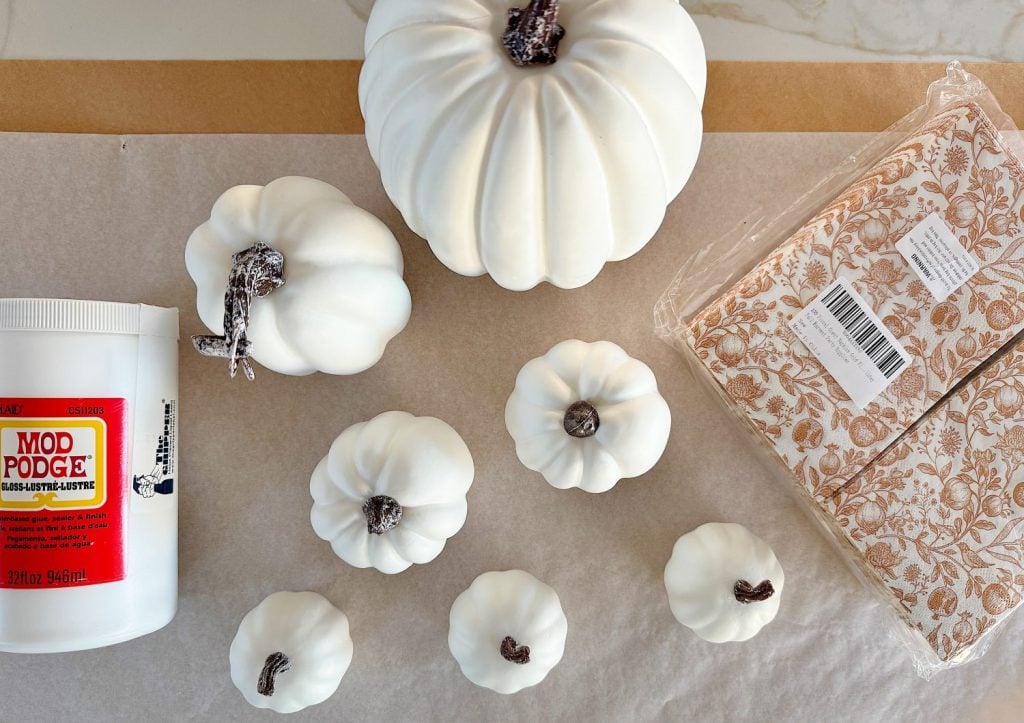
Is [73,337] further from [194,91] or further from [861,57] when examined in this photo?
[861,57]

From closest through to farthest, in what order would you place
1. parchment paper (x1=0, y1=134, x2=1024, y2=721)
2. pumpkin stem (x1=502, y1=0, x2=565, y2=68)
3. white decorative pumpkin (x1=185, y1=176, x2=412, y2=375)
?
pumpkin stem (x1=502, y1=0, x2=565, y2=68) < white decorative pumpkin (x1=185, y1=176, x2=412, y2=375) < parchment paper (x1=0, y1=134, x2=1024, y2=721)

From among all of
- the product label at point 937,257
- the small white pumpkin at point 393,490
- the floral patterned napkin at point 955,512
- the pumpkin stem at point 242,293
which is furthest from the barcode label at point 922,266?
the pumpkin stem at point 242,293

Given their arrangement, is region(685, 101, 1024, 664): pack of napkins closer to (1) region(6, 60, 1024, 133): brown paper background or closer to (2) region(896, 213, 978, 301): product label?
(2) region(896, 213, 978, 301): product label

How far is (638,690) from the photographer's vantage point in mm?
829

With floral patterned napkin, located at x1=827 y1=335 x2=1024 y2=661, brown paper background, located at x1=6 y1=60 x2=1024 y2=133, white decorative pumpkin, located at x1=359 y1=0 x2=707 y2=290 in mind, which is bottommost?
floral patterned napkin, located at x1=827 y1=335 x2=1024 y2=661

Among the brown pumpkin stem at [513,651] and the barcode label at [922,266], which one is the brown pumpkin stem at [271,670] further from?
the barcode label at [922,266]

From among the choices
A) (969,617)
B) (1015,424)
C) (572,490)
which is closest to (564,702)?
(572,490)

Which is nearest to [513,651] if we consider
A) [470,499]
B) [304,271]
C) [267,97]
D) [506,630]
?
[506,630]

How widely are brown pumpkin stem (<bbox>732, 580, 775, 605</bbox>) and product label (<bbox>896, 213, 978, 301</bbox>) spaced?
0.32m

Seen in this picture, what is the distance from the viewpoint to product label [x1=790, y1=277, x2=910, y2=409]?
707 millimetres

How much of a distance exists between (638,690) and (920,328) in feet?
1.60

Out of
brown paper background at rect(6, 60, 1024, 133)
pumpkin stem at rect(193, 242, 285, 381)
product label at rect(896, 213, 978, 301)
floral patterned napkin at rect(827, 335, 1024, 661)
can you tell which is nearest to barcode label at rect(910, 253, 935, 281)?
product label at rect(896, 213, 978, 301)

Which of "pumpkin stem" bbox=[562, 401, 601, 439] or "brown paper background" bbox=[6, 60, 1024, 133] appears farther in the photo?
"brown paper background" bbox=[6, 60, 1024, 133]

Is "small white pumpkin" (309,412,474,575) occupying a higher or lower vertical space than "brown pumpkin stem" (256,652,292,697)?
higher
